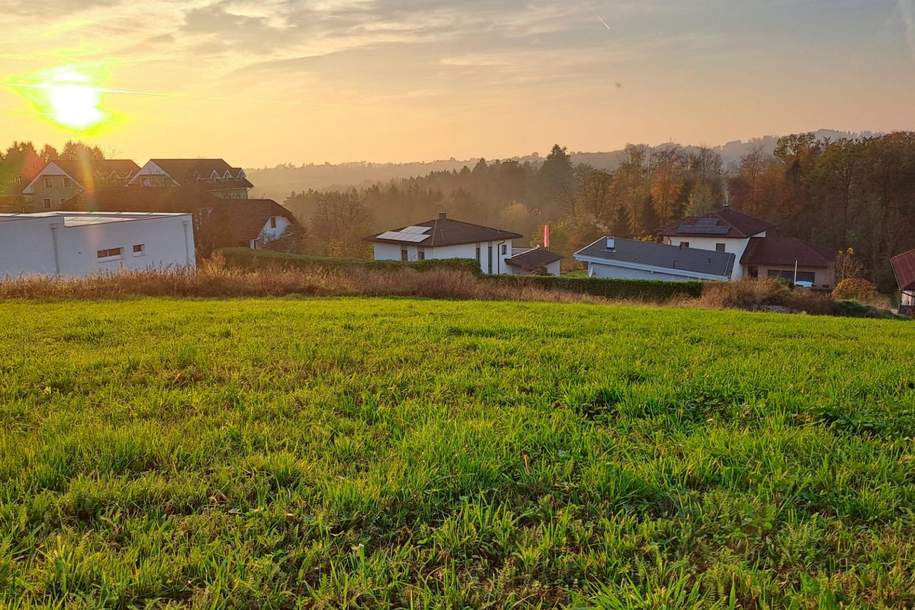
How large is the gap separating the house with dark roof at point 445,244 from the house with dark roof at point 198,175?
59.4 ft

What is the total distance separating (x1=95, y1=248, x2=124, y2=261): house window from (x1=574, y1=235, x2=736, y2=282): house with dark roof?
79.2 feet

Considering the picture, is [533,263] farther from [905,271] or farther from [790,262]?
[905,271]

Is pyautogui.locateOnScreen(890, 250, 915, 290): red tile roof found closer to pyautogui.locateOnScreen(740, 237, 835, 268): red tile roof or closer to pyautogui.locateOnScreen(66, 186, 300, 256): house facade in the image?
pyautogui.locateOnScreen(740, 237, 835, 268): red tile roof

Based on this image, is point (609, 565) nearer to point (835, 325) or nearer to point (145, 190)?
point (835, 325)

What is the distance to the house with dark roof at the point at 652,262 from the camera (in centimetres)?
3438

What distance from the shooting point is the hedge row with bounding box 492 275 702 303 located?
22.0m

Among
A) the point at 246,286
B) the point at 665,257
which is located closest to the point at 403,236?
the point at 665,257

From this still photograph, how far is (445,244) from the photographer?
3294 centimetres

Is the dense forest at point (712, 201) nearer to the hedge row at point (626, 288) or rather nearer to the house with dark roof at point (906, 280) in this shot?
the house with dark roof at point (906, 280)

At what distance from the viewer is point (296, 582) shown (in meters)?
2.16

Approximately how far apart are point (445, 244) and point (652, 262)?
1272 centimetres

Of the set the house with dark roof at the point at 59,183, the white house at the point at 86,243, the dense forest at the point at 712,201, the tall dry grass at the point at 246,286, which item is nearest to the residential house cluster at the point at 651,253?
the dense forest at the point at 712,201

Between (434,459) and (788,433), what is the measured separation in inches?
80.8

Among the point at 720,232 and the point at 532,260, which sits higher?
the point at 720,232
